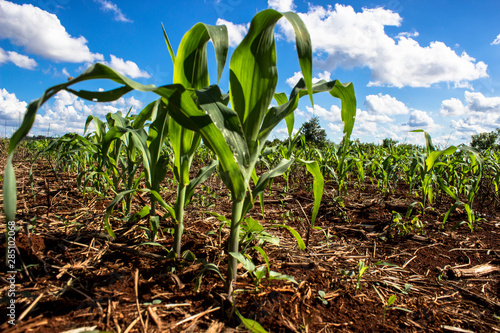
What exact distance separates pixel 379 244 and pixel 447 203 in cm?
200

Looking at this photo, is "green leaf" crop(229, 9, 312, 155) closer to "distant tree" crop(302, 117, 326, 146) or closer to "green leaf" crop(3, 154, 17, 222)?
"green leaf" crop(3, 154, 17, 222)

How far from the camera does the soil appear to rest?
0.98 meters

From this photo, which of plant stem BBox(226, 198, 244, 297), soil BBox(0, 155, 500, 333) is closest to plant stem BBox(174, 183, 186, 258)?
soil BBox(0, 155, 500, 333)

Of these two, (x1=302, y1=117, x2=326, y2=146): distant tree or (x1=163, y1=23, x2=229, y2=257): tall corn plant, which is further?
(x1=302, y1=117, x2=326, y2=146): distant tree

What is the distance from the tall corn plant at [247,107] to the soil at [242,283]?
0.82ft

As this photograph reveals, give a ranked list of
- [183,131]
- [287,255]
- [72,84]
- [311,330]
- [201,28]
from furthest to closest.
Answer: [287,255] → [183,131] → [201,28] → [311,330] → [72,84]

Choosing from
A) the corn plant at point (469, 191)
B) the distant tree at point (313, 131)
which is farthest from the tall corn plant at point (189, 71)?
the distant tree at point (313, 131)

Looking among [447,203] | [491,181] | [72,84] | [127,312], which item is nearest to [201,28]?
[72,84]

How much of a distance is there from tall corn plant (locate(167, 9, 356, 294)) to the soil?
0.82 ft

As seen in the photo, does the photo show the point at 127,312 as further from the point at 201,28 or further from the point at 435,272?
the point at 435,272

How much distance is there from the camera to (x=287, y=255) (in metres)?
1.57

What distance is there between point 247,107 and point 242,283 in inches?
30.9

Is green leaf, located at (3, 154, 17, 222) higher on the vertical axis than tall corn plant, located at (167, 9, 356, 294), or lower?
lower

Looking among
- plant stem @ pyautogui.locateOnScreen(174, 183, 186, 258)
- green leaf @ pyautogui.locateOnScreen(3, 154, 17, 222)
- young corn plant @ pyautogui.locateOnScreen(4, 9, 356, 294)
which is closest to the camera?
green leaf @ pyautogui.locateOnScreen(3, 154, 17, 222)
